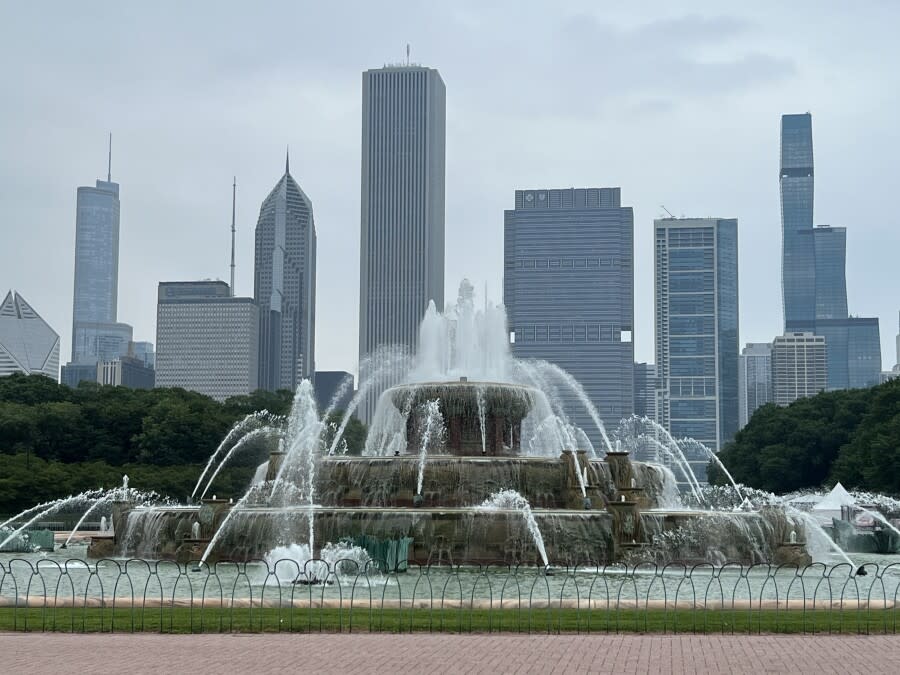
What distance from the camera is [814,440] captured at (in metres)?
98.2

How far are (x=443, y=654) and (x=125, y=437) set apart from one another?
7544 centimetres

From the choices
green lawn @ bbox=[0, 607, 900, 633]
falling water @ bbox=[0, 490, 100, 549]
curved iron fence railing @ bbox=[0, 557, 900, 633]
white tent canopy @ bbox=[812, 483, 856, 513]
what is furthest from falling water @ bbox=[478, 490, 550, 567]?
white tent canopy @ bbox=[812, 483, 856, 513]

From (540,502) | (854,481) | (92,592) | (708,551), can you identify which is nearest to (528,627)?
(92,592)

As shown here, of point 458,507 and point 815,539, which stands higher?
point 458,507

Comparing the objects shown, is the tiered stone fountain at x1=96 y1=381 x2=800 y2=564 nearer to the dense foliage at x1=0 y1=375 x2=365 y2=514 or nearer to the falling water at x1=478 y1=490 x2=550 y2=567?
the falling water at x1=478 y1=490 x2=550 y2=567

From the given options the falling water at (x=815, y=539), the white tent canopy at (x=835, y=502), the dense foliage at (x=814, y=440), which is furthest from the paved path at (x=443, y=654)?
the dense foliage at (x=814, y=440)

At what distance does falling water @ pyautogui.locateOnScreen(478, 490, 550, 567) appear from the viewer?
3164cm

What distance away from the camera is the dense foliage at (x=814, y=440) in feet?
268

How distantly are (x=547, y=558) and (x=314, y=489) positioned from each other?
8.51m

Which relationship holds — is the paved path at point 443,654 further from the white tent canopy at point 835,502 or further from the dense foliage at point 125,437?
the dense foliage at point 125,437

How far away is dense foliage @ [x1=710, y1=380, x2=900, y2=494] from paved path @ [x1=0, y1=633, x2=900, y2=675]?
65.4 meters

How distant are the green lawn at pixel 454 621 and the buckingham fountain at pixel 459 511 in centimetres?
952

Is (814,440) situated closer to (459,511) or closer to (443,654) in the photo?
(459,511)

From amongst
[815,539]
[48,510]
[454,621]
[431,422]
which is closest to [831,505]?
[815,539]
